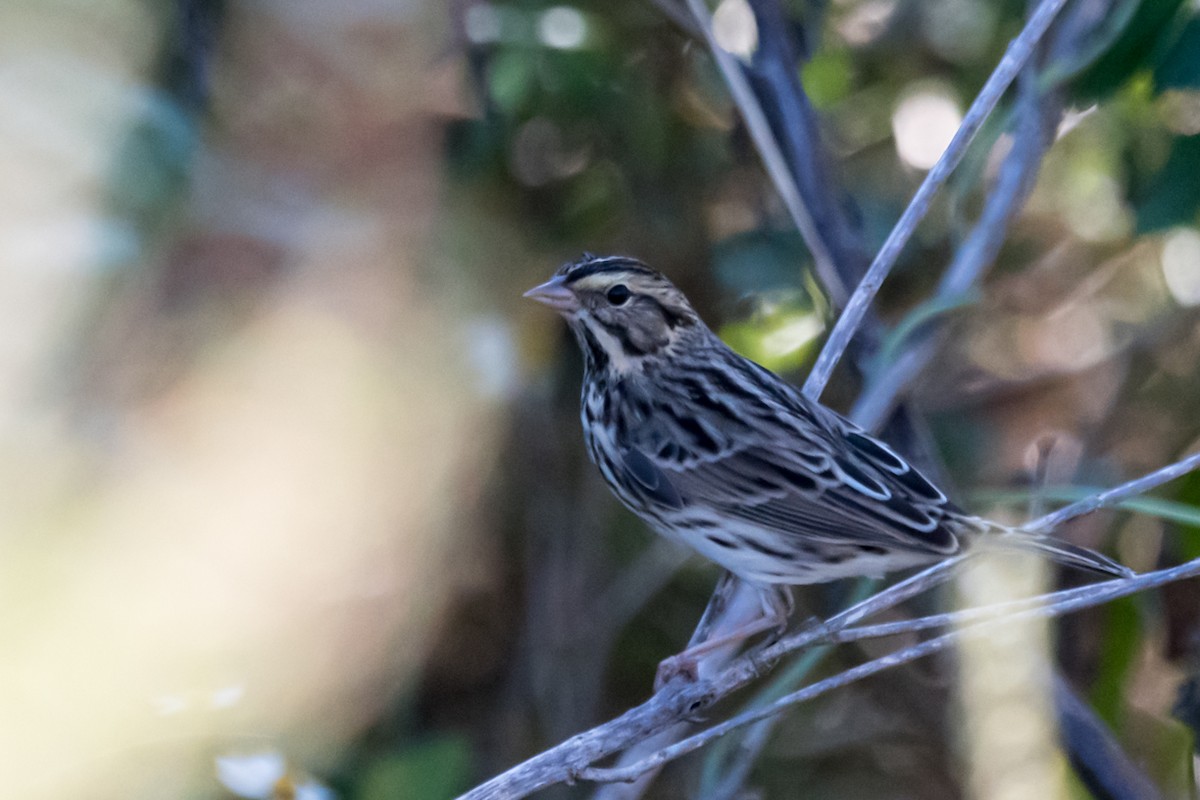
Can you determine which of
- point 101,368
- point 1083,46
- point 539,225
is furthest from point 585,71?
→ point 101,368

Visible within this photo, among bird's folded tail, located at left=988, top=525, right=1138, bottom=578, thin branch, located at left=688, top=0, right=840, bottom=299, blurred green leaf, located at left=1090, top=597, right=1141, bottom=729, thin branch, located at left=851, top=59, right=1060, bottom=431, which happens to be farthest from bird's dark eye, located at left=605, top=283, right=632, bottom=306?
blurred green leaf, located at left=1090, top=597, right=1141, bottom=729

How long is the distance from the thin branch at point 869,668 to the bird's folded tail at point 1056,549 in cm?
13

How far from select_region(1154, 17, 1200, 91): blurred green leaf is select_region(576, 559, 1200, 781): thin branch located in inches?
44.4

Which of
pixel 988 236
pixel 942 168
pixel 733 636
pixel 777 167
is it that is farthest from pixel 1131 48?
pixel 733 636

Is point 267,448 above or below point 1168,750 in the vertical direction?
above

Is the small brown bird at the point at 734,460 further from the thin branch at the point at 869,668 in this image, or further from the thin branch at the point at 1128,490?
the thin branch at the point at 869,668

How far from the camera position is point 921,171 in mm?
3535

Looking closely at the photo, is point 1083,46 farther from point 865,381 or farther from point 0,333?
point 0,333

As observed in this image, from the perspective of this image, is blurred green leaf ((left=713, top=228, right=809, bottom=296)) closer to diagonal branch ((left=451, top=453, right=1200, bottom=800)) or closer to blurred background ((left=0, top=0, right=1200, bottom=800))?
blurred background ((left=0, top=0, right=1200, bottom=800))

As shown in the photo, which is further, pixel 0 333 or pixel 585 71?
pixel 585 71

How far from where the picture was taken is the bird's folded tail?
2246 mm

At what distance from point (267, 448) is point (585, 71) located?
4.02 feet

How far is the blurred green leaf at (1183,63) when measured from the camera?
2.62m

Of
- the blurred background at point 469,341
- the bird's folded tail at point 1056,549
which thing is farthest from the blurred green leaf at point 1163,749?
the bird's folded tail at point 1056,549
